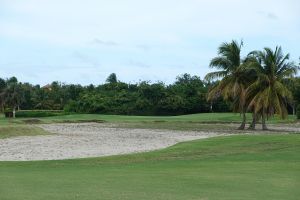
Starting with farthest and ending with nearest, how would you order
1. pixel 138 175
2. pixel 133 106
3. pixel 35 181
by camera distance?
pixel 133 106
pixel 138 175
pixel 35 181

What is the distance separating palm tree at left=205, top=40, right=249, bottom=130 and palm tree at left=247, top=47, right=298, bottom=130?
1.22 m

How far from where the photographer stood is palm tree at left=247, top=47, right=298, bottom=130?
2079 inches

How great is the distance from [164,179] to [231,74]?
42504mm

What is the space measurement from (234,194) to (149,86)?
99338mm

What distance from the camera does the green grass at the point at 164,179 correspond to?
11656mm

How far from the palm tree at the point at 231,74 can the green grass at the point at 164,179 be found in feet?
99.9

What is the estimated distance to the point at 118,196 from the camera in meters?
11.2

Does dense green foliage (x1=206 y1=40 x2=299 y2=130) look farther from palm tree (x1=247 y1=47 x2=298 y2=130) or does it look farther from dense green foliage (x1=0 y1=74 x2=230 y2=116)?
dense green foliage (x1=0 y1=74 x2=230 y2=116)

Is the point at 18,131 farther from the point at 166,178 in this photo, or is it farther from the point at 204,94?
the point at 204,94

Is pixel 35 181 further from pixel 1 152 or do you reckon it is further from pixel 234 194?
pixel 1 152

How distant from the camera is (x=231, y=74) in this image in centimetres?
5612

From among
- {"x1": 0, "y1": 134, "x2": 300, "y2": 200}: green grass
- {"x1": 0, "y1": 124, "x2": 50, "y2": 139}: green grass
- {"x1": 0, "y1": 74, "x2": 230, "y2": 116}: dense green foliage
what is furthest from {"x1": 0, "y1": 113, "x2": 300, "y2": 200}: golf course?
{"x1": 0, "y1": 74, "x2": 230, "y2": 116}: dense green foliage

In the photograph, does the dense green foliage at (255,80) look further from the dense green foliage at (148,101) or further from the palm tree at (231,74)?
the dense green foliage at (148,101)

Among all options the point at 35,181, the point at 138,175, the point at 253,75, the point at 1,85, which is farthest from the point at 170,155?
the point at 1,85
